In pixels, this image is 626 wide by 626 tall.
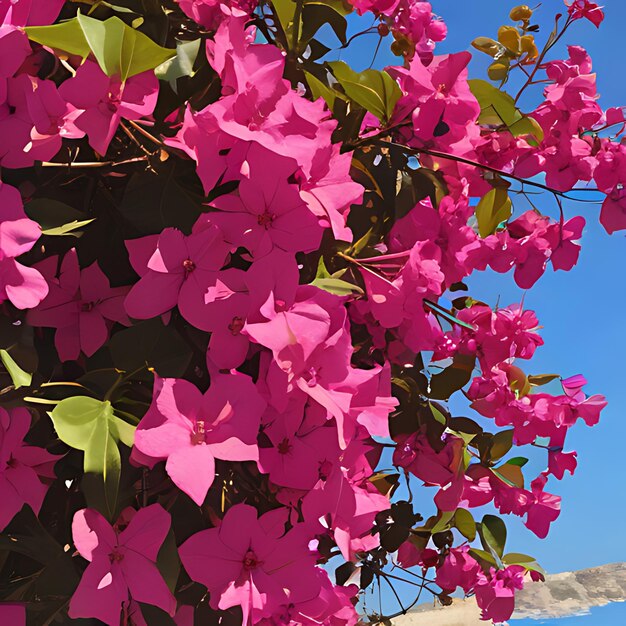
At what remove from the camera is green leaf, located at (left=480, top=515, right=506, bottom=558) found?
1.01m

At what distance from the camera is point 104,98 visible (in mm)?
500

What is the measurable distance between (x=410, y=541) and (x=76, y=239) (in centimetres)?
66

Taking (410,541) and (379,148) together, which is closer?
(379,148)

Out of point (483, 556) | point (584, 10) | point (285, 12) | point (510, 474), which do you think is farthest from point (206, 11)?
point (483, 556)

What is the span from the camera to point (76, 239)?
2.05ft

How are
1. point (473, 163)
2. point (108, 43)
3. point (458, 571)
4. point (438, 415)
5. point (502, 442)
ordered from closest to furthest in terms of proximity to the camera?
point (108, 43) → point (473, 163) → point (438, 415) → point (502, 442) → point (458, 571)

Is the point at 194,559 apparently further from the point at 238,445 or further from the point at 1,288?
the point at 1,288

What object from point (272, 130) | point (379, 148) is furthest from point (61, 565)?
point (379, 148)

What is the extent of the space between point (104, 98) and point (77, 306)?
186 mm

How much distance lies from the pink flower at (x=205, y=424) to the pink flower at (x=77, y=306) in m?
0.14

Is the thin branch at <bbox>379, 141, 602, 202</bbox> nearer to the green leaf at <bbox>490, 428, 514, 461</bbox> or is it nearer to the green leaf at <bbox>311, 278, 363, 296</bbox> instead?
the green leaf at <bbox>311, 278, 363, 296</bbox>

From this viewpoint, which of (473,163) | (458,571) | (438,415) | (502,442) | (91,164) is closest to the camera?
(91,164)

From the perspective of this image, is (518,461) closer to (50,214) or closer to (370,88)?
(370,88)

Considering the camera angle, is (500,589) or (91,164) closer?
(91,164)
